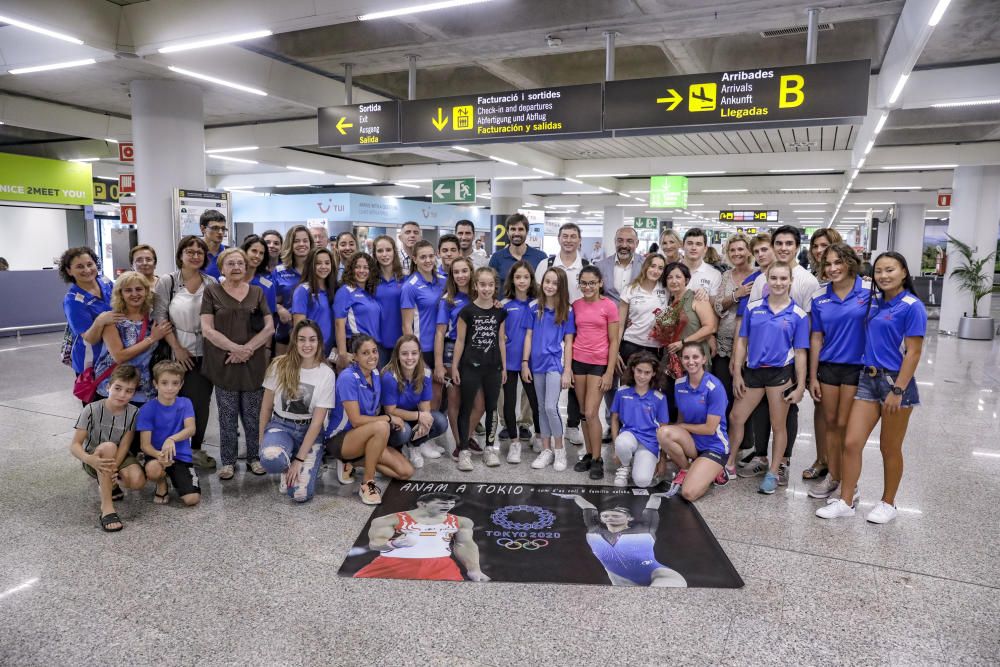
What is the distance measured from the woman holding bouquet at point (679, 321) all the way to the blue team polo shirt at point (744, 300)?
0.55 feet

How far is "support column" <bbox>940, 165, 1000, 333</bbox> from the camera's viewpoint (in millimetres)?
11766

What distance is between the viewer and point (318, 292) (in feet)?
15.3

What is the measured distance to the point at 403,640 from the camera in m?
2.59

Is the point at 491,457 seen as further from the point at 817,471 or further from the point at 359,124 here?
the point at 359,124

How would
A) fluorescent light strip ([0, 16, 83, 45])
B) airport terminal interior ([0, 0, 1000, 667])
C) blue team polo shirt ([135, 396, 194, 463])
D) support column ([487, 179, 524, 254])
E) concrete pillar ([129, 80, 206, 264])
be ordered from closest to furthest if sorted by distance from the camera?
airport terminal interior ([0, 0, 1000, 667]), blue team polo shirt ([135, 396, 194, 463]), fluorescent light strip ([0, 16, 83, 45]), concrete pillar ([129, 80, 206, 264]), support column ([487, 179, 524, 254])

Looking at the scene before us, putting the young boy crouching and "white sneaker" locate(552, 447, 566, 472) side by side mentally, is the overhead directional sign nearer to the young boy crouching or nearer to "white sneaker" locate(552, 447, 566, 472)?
"white sneaker" locate(552, 447, 566, 472)

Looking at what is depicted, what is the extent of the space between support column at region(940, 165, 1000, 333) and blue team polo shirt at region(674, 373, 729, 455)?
35.1ft

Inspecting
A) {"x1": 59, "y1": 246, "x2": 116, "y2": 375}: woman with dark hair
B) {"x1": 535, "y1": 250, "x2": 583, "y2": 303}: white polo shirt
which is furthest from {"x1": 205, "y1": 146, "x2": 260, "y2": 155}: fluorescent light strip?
{"x1": 535, "y1": 250, "x2": 583, "y2": 303}: white polo shirt

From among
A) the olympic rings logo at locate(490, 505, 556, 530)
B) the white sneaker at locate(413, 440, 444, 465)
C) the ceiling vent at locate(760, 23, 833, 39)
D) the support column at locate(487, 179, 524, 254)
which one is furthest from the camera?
the support column at locate(487, 179, 524, 254)

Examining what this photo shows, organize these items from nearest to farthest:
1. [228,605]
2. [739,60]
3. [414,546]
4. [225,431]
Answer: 1. [228,605]
2. [414,546]
3. [225,431]
4. [739,60]

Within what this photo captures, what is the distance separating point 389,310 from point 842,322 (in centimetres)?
304

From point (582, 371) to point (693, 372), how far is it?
0.82 meters

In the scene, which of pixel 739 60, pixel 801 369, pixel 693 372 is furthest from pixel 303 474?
pixel 739 60

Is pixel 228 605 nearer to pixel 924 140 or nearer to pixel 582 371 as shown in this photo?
pixel 582 371
